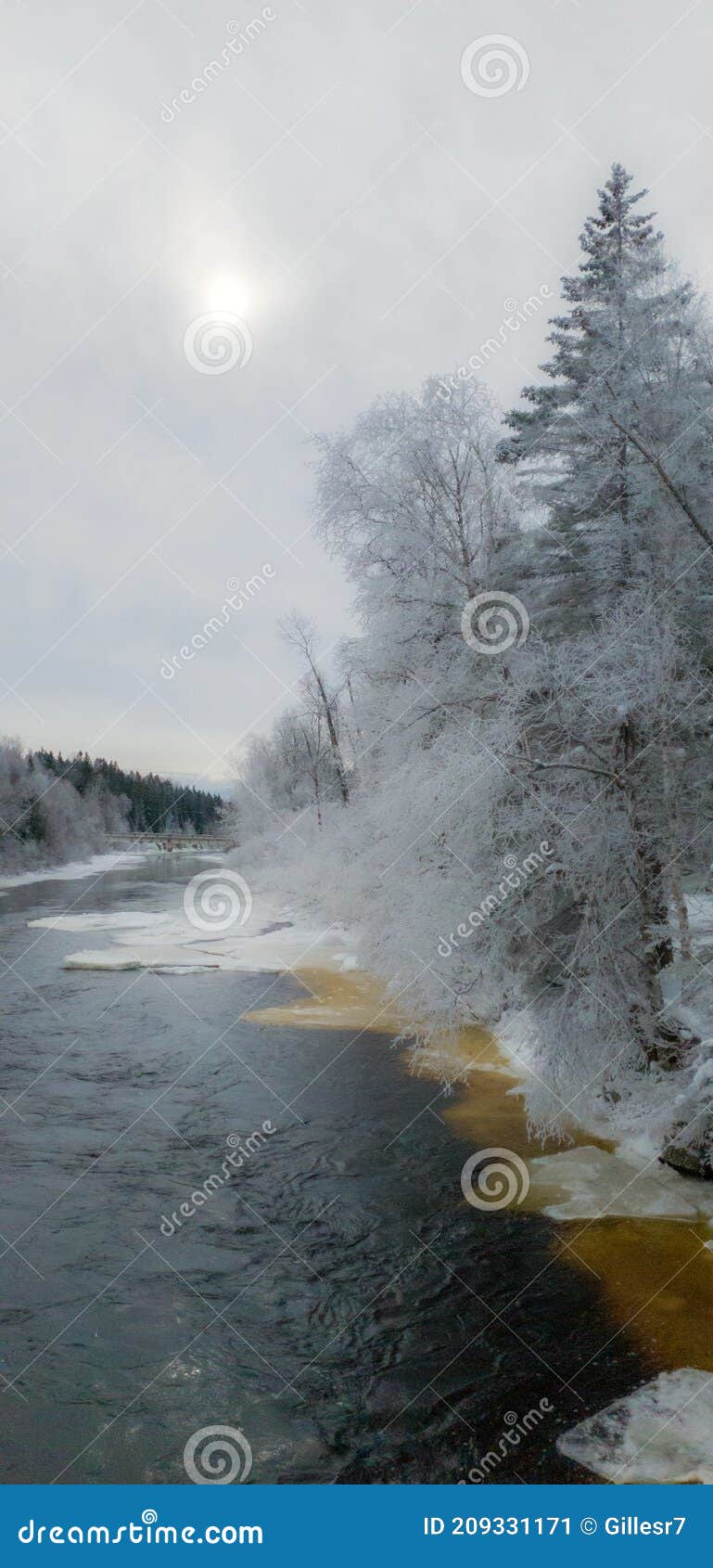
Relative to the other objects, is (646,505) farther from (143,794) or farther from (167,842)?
(143,794)

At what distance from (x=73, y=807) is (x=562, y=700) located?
97.4m

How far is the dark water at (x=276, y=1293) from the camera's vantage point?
5.96 metres

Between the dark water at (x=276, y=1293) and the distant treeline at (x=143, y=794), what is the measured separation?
347ft

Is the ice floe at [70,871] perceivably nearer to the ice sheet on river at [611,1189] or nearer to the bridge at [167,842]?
the bridge at [167,842]

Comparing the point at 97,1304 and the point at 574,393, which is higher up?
the point at 574,393

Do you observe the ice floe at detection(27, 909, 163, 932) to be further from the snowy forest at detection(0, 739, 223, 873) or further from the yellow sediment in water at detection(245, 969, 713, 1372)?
the snowy forest at detection(0, 739, 223, 873)

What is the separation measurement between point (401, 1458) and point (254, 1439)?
108 cm

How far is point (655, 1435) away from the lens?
232 inches

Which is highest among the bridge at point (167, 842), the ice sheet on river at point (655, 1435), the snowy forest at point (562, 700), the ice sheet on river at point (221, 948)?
the snowy forest at point (562, 700)

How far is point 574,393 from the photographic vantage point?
12.6 metres

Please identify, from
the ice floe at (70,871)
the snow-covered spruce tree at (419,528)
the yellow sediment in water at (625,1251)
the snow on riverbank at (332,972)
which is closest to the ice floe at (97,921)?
the snow on riverbank at (332,972)

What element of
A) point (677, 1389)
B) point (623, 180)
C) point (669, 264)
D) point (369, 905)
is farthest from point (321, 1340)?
point (623, 180)

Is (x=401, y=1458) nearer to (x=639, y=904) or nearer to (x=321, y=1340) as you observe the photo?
(x=321, y=1340)

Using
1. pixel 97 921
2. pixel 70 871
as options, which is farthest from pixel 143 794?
pixel 97 921
